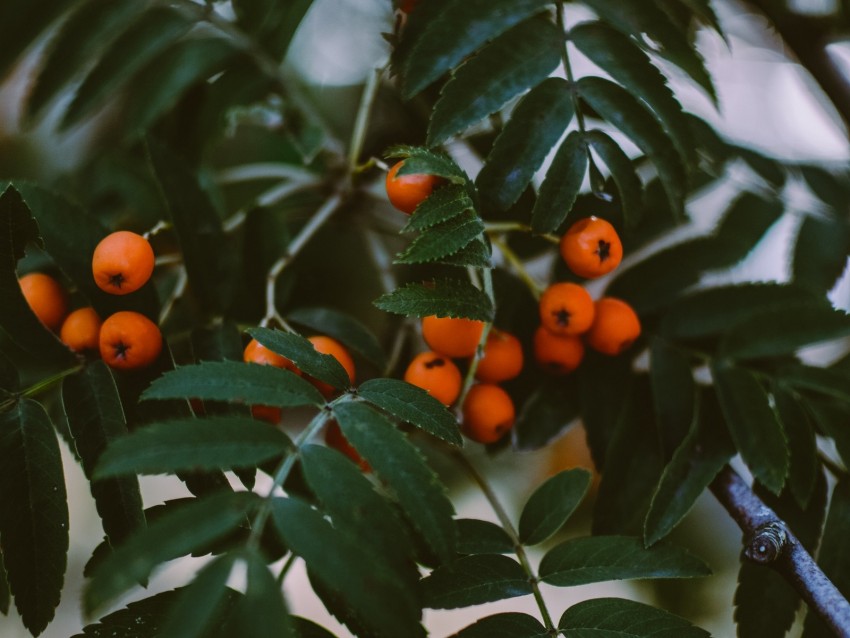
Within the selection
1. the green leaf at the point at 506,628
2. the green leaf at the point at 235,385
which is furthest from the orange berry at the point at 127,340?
the green leaf at the point at 506,628

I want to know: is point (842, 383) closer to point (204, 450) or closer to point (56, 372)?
point (204, 450)

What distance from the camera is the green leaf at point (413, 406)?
19.8 inches

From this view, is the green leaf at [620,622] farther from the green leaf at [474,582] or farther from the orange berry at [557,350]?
the orange berry at [557,350]

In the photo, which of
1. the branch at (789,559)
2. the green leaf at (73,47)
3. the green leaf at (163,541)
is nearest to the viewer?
the green leaf at (163,541)

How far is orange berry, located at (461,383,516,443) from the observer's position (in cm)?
65

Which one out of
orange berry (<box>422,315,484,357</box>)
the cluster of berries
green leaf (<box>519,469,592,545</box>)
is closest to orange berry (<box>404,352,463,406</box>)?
orange berry (<box>422,315,484,357</box>)

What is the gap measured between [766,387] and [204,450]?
568 millimetres

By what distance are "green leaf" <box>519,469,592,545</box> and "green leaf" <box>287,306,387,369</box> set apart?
0.19 m

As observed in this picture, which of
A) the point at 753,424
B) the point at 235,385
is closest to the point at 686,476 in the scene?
the point at 753,424

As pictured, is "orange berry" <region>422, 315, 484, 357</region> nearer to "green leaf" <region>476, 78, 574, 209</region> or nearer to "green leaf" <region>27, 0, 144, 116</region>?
"green leaf" <region>476, 78, 574, 209</region>

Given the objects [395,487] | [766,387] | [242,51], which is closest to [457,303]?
[395,487]

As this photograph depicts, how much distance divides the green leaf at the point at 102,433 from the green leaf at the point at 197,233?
14 cm

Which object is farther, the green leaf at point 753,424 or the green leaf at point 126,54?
the green leaf at point 126,54

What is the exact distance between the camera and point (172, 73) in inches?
36.1
